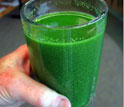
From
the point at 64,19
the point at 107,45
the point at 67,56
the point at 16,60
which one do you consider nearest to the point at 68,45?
the point at 67,56

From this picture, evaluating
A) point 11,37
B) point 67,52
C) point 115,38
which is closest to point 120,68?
point 115,38

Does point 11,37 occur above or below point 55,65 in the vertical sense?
below

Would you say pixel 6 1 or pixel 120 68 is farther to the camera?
pixel 6 1

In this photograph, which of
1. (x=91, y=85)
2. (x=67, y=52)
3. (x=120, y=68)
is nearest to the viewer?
(x=67, y=52)

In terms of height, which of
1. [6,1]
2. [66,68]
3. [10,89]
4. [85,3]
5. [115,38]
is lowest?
[115,38]

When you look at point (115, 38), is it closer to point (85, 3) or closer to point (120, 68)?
point (120, 68)

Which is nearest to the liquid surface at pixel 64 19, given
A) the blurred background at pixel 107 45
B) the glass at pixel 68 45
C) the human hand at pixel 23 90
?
the glass at pixel 68 45

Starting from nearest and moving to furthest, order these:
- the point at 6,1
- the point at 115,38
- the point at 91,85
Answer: the point at 91,85, the point at 115,38, the point at 6,1

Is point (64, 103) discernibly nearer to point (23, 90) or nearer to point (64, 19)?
point (23, 90)
